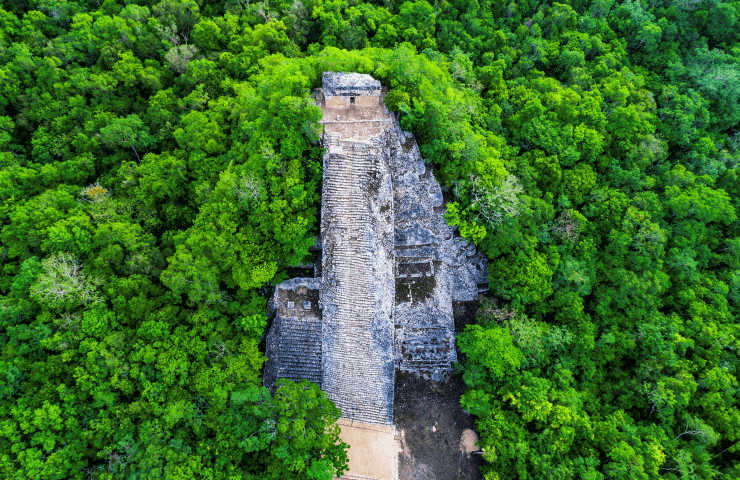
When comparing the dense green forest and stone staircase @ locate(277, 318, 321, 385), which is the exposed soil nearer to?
the dense green forest

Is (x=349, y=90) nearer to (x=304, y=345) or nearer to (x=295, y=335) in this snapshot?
(x=295, y=335)

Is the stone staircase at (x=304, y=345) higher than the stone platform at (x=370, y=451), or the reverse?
the stone staircase at (x=304, y=345)

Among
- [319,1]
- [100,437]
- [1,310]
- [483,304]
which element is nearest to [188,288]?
[100,437]

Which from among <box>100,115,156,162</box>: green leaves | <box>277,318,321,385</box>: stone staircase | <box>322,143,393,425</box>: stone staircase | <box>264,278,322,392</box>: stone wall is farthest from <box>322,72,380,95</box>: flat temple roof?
<box>277,318,321,385</box>: stone staircase

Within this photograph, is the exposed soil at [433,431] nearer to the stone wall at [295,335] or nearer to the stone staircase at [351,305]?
the stone staircase at [351,305]

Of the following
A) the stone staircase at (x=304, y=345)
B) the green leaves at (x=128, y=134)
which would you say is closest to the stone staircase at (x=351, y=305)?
the stone staircase at (x=304, y=345)
